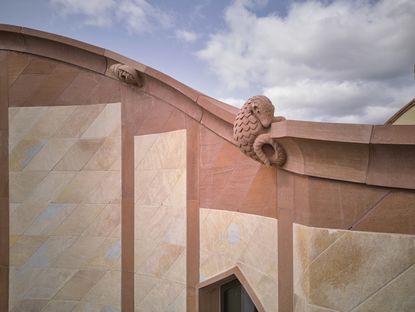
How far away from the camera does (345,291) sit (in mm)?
2547

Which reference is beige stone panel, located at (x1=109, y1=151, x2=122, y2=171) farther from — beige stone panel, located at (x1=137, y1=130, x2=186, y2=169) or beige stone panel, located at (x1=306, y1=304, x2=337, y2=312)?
beige stone panel, located at (x1=306, y1=304, x2=337, y2=312)

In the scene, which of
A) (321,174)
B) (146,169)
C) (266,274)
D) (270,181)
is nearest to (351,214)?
(321,174)

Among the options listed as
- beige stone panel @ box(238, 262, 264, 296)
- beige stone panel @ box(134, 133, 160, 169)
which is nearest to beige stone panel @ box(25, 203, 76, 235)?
beige stone panel @ box(134, 133, 160, 169)

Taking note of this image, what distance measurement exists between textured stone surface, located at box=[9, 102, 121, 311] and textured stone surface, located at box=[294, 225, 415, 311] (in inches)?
132

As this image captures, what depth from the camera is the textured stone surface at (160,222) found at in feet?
14.4

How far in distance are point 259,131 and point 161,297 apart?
3.23 m

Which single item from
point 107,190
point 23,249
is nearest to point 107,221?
point 107,190

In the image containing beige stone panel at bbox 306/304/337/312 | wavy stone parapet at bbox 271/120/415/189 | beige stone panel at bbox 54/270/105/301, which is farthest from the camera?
beige stone panel at bbox 54/270/105/301

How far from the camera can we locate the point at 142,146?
4.79 meters

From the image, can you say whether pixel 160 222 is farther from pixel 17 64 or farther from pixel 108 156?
pixel 17 64

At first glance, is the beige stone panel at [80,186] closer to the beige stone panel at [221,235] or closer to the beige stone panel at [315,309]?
the beige stone panel at [221,235]

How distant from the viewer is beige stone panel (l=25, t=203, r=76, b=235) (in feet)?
17.1

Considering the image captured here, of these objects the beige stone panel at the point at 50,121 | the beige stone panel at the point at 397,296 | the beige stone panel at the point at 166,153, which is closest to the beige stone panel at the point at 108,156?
Result: the beige stone panel at the point at 166,153

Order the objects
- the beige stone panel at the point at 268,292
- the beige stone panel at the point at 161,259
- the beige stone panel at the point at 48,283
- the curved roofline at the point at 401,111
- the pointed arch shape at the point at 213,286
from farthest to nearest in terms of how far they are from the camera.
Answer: the curved roofline at the point at 401,111, the beige stone panel at the point at 48,283, the beige stone panel at the point at 161,259, the pointed arch shape at the point at 213,286, the beige stone panel at the point at 268,292
